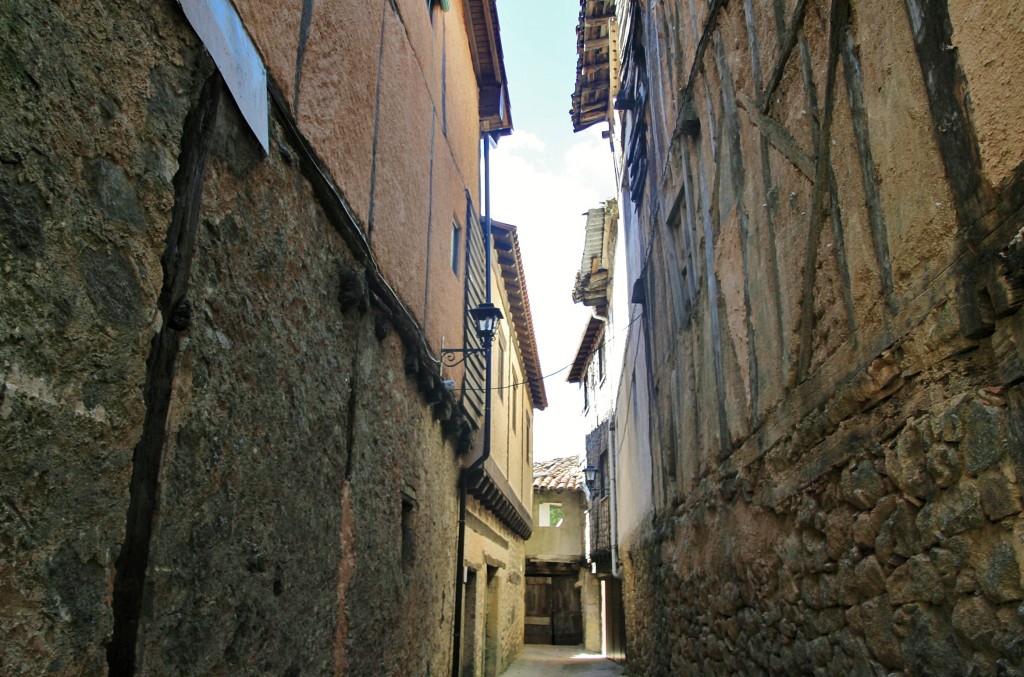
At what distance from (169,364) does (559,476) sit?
71.3 feet

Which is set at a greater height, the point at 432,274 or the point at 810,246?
the point at 432,274

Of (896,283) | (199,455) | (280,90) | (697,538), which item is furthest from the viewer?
(697,538)

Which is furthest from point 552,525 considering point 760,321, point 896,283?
point 896,283

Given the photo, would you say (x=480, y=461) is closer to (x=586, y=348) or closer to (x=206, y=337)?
(x=206, y=337)

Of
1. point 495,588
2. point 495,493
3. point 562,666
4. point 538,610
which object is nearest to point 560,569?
point 538,610

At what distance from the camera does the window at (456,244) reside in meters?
8.27

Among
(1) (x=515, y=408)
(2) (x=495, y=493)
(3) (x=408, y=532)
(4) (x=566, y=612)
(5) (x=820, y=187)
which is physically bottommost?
(4) (x=566, y=612)

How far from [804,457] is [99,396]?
2.67 m

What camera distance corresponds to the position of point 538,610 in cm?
2431

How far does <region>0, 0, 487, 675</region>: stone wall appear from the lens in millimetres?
1737

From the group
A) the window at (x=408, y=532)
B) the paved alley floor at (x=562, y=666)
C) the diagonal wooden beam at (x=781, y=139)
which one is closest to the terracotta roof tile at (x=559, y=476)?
the paved alley floor at (x=562, y=666)

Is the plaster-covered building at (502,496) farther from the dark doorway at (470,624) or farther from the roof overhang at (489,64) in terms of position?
the roof overhang at (489,64)

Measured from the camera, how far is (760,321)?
3881 millimetres

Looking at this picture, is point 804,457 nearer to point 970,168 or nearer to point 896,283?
point 896,283
